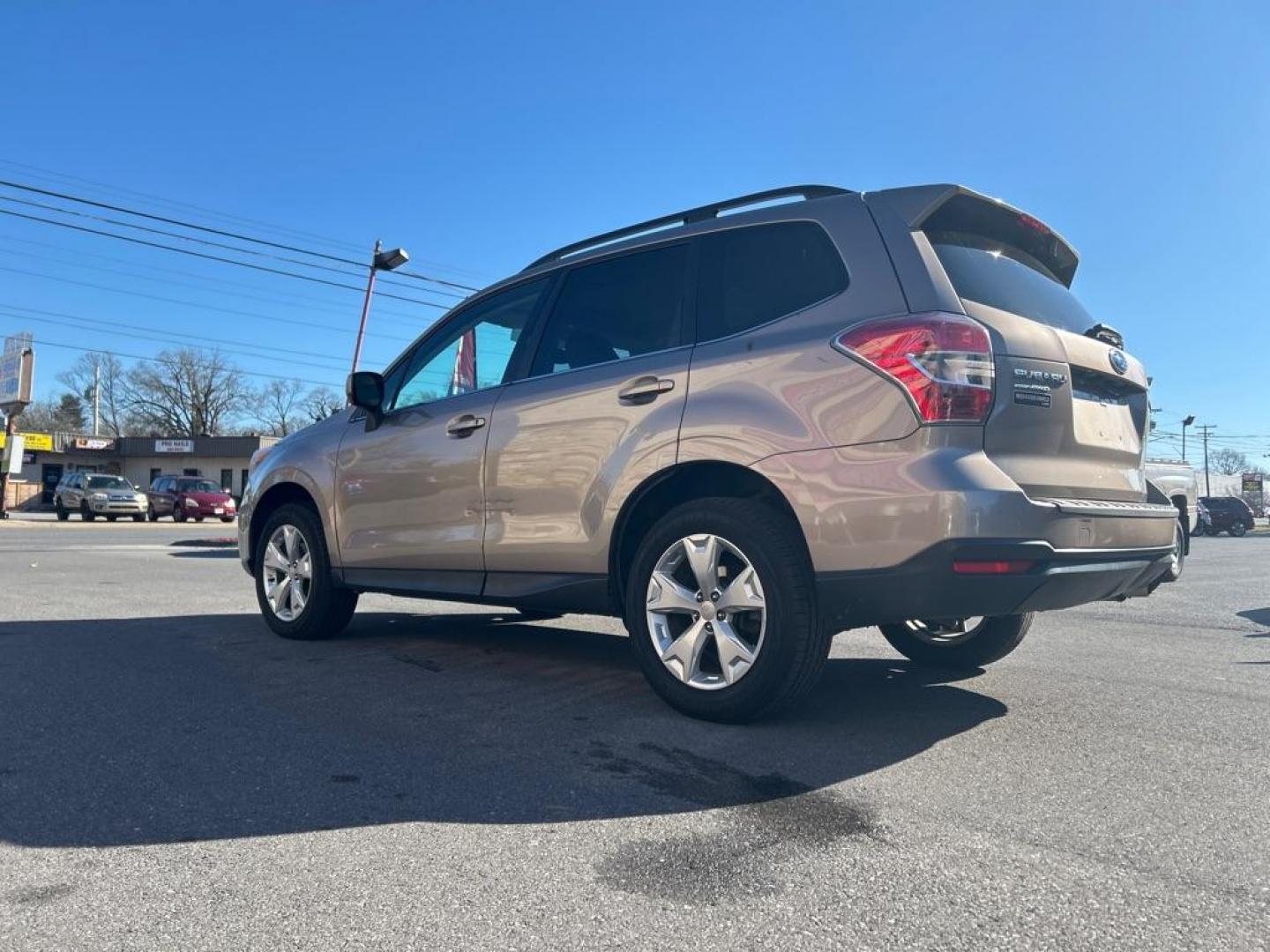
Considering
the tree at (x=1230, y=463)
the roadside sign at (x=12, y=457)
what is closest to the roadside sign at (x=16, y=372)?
the roadside sign at (x=12, y=457)

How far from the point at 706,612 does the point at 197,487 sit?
120 ft

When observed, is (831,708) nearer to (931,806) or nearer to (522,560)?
(931,806)

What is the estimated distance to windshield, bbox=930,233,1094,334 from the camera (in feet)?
10.9

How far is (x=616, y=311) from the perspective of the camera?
13.9ft

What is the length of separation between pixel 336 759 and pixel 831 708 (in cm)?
196

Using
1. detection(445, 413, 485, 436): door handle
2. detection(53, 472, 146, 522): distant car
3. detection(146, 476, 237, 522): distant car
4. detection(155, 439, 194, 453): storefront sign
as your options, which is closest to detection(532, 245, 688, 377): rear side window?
detection(445, 413, 485, 436): door handle

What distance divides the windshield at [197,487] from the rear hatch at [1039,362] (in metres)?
36.7

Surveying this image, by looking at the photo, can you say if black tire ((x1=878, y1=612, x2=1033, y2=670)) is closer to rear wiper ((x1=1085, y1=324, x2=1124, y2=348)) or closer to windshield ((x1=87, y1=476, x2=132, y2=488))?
rear wiper ((x1=1085, y1=324, x2=1124, y2=348))

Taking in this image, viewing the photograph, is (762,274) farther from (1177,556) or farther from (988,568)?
(1177,556)

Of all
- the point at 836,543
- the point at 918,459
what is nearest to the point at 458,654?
the point at 836,543

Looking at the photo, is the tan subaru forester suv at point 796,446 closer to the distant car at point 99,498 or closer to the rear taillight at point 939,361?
the rear taillight at point 939,361

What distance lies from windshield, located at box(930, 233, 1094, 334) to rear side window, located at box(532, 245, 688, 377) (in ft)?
3.59

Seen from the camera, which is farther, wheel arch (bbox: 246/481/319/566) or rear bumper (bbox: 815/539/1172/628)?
wheel arch (bbox: 246/481/319/566)

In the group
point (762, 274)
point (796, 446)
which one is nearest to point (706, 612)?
point (796, 446)
